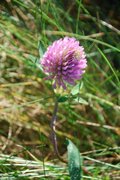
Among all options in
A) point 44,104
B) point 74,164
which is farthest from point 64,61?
point 44,104

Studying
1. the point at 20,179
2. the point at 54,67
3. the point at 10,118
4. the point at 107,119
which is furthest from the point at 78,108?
the point at 54,67

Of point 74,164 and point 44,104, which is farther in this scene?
point 44,104

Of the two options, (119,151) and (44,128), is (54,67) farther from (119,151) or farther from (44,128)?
(44,128)

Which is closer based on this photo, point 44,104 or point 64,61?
point 64,61

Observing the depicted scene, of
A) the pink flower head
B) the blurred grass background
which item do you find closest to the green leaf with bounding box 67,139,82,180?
the pink flower head

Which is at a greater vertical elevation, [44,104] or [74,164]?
[44,104]

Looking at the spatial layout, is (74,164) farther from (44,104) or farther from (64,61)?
(44,104)

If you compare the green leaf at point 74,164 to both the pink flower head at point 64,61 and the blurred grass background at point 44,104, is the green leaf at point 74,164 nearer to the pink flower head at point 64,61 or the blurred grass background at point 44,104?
the pink flower head at point 64,61

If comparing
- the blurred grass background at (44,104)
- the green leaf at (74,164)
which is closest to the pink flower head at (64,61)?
the green leaf at (74,164)
